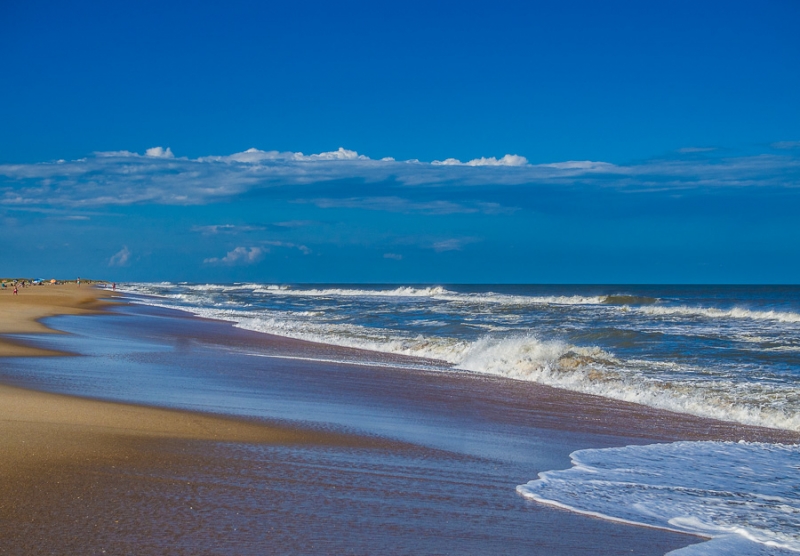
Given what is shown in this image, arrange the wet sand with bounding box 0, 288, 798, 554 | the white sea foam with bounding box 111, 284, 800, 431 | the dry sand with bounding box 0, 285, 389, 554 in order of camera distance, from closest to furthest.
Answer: the dry sand with bounding box 0, 285, 389, 554
the wet sand with bounding box 0, 288, 798, 554
the white sea foam with bounding box 111, 284, 800, 431

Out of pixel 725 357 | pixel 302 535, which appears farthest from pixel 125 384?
pixel 725 357

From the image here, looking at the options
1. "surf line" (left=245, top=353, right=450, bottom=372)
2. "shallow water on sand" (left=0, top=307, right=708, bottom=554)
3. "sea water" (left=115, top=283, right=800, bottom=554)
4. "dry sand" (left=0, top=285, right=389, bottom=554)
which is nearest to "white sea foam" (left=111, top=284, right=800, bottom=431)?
"sea water" (left=115, top=283, right=800, bottom=554)

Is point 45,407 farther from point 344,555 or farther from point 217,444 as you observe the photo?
point 344,555

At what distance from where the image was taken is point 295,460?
6.18 m

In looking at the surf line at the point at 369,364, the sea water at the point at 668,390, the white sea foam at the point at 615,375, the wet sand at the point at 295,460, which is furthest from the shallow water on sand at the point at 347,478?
the surf line at the point at 369,364

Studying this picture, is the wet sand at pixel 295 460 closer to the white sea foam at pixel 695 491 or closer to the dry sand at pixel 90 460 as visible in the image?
the dry sand at pixel 90 460

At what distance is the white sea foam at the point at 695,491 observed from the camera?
4836 mm

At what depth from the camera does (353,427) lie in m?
8.00

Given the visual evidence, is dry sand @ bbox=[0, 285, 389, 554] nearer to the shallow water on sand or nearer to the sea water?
the shallow water on sand

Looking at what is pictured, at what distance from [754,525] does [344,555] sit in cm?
306

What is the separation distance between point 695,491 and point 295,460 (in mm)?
3492

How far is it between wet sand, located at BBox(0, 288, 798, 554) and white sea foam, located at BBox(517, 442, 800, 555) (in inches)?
11.4

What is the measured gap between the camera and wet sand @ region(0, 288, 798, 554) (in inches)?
167

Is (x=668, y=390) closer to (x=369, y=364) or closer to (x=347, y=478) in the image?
(x=369, y=364)
